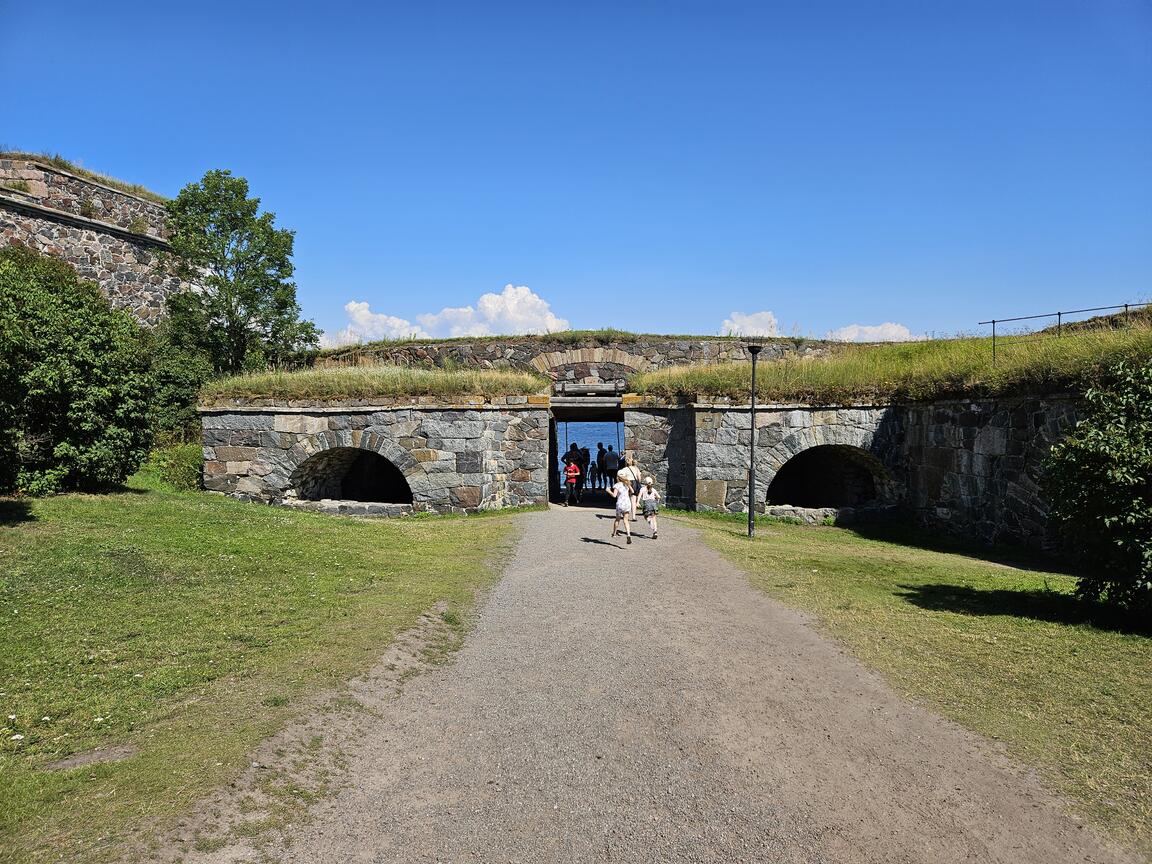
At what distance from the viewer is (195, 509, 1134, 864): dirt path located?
4023 millimetres

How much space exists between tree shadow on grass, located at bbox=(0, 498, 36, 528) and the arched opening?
20.1 feet

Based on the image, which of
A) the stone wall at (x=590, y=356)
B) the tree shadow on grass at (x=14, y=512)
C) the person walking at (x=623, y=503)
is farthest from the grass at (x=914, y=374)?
the tree shadow on grass at (x=14, y=512)

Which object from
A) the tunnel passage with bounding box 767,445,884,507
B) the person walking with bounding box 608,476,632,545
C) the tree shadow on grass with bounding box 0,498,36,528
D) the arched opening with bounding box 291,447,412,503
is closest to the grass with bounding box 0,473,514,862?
the tree shadow on grass with bounding box 0,498,36,528

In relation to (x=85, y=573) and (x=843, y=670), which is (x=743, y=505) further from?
(x=85, y=573)

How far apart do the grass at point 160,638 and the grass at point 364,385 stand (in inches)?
196

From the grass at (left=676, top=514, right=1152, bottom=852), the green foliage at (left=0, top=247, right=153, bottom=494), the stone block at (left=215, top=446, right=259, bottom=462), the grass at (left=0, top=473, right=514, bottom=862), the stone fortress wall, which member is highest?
the stone fortress wall

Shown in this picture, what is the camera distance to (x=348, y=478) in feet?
69.9

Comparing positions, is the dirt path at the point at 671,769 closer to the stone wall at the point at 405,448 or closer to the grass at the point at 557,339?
the stone wall at the point at 405,448

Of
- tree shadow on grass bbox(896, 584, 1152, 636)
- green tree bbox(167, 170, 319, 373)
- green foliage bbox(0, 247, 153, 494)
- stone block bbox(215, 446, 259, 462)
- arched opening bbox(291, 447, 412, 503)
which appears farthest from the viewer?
green tree bbox(167, 170, 319, 373)

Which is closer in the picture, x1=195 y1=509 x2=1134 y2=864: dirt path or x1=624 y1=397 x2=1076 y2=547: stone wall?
x1=195 y1=509 x2=1134 y2=864: dirt path

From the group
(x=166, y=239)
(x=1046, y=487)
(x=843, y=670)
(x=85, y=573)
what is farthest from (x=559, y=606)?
(x=166, y=239)

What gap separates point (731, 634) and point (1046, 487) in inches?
172

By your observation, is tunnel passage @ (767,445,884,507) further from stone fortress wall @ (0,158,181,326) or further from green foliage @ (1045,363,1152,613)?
stone fortress wall @ (0,158,181,326)

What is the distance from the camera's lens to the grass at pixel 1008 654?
190 inches
